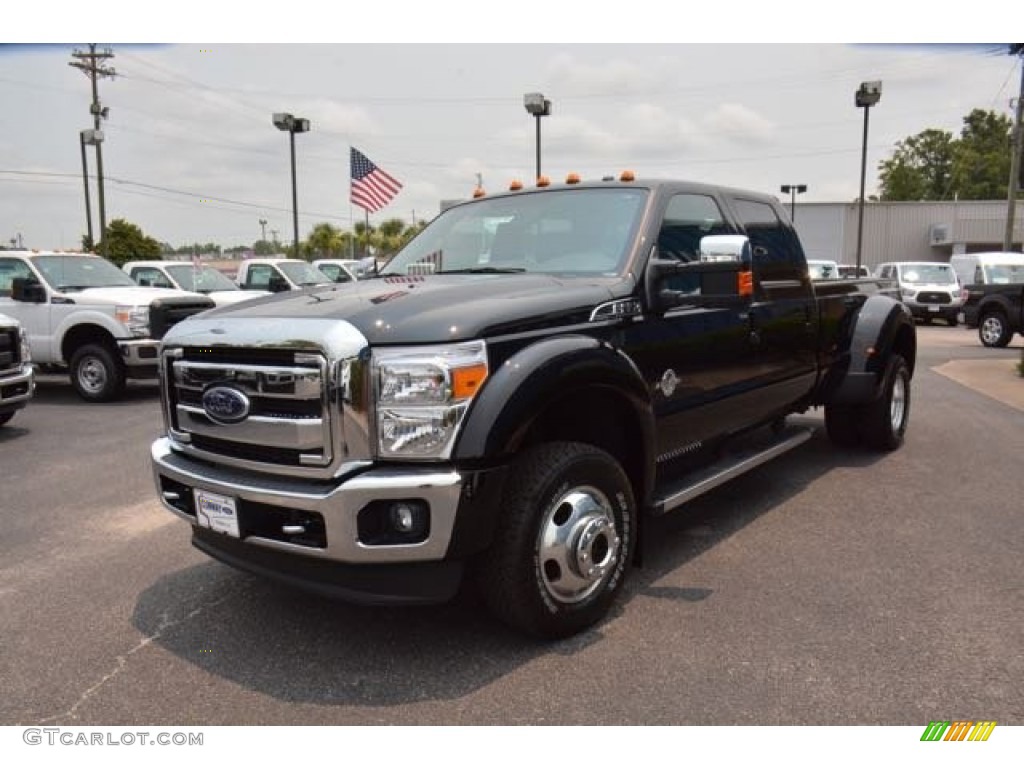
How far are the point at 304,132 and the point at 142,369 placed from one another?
17.3 m

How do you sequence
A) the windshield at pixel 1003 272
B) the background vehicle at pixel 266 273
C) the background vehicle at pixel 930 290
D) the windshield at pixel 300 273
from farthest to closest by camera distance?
the background vehicle at pixel 930 290
the windshield at pixel 1003 272
the windshield at pixel 300 273
the background vehicle at pixel 266 273

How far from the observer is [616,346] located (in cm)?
346

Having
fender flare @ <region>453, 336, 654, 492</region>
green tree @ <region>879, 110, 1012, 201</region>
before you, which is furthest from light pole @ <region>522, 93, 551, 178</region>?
green tree @ <region>879, 110, 1012, 201</region>

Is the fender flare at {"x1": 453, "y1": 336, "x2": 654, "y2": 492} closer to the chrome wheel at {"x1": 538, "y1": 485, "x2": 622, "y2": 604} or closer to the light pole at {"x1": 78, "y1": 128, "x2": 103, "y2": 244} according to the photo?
the chrome wheel at {"x1": 538, "y1": 485, "x2": 622, "y2": 604}

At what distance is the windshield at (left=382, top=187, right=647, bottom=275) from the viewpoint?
3898mm

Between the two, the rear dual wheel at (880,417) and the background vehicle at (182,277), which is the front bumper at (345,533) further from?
the background vehicle at (182,277)

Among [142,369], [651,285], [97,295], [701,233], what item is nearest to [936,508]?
[701,233]

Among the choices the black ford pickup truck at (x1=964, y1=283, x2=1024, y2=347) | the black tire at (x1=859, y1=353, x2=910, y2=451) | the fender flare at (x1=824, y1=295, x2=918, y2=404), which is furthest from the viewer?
the black ford pickup truck at (x1=964, y1=283, x2=1024, y2=347)

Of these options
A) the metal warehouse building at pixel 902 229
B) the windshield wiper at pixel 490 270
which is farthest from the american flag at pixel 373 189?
the metal warehouse building at pixel 902 229

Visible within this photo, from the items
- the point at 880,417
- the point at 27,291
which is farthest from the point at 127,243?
the point at 880,417

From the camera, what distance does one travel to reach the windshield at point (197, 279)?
46.2ft

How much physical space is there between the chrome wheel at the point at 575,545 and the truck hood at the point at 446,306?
72 cm

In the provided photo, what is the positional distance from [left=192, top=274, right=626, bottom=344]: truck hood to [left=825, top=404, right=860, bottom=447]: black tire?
3.60 m

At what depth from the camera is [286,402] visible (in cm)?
296
